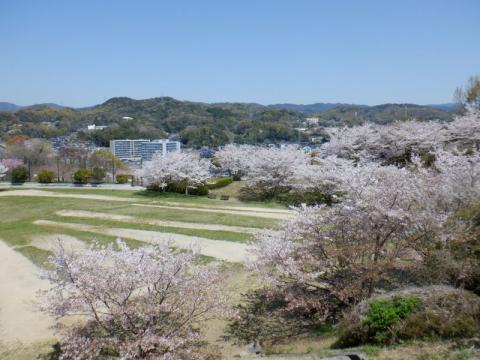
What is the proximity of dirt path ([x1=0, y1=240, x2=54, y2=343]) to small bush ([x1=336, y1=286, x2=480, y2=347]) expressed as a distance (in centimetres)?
601

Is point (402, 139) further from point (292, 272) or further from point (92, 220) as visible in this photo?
point (292, 272)

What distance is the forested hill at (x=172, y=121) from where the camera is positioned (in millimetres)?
116875

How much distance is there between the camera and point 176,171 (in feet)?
89.4

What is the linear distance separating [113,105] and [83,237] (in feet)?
623

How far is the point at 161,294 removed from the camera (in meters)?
7.11

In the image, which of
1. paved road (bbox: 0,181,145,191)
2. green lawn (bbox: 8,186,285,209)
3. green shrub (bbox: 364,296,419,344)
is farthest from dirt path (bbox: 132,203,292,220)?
green shrub (bbox: 364,296,419,344)

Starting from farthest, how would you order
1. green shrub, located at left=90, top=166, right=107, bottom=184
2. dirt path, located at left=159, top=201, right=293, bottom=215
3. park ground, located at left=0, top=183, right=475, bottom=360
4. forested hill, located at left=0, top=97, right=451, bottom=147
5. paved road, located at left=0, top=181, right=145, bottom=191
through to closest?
forested hill, located at left=0, top=97, right=451, bottom=147 → green shrub, located at left=90, top=166, right=107, bottom=184 → paved road, located at left=0, top=181, right=145, bottom=191 → dirt path, located at left=159, top=201, right=293, bottom=215 → park ground, located at left=0, top=183, right=475, bottom=360

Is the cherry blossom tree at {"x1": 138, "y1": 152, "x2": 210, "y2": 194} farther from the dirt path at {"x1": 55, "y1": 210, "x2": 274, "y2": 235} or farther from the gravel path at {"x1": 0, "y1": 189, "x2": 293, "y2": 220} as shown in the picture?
the dirt path at {"x1": 55, "y1": 210, "x2": 274, "y2": 235}

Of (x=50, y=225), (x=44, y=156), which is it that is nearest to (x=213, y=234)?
(x=50, y=225)

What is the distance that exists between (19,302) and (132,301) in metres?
4.82

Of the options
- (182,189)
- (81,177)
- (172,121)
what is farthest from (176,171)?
(172,121)

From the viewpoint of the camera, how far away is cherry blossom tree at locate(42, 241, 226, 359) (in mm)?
6547

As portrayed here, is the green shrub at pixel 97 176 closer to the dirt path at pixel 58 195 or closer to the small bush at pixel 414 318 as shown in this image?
the dirt path at pixel 58 195

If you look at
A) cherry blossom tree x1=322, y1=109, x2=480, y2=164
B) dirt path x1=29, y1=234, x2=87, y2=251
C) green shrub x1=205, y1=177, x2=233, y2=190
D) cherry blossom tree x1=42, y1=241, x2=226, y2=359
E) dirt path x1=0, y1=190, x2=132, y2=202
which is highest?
cherry blossom tree x1=322, y1=109, x2=480, y2=164
